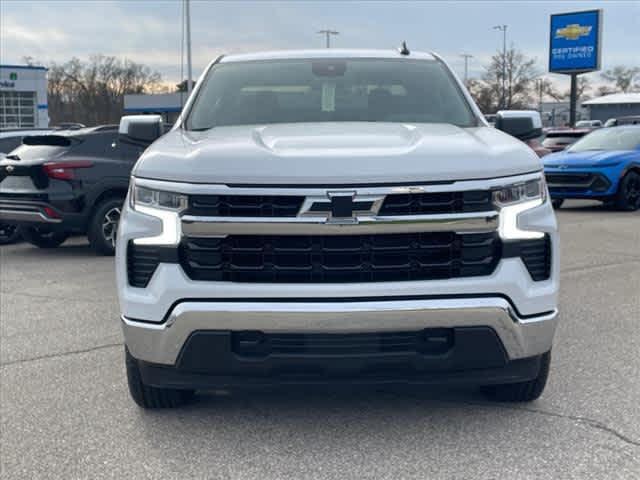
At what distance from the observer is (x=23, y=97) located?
65375 millimetres

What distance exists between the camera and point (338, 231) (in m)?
3.46

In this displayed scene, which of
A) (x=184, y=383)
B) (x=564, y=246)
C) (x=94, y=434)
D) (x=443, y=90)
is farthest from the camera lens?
(x=564, y=246)

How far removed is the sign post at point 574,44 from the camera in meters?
38.3

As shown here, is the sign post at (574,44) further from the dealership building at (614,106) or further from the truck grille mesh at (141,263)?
the dealership building at (614,106)

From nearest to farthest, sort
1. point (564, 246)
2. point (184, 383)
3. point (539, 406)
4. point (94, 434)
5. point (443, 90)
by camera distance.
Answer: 1. point (184, 383)
2. point (94, 434)
3. point (539, 406)
4. point (443, 90)
5. point (564, 246)

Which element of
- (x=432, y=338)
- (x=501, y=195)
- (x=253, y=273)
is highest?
(x=501, y=195)

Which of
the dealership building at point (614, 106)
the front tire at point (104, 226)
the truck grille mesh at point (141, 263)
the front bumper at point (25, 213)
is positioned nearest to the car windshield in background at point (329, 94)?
the truck grille mesh at point (141, 263)

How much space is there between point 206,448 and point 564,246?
768cm

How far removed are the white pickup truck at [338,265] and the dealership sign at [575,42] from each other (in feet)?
123

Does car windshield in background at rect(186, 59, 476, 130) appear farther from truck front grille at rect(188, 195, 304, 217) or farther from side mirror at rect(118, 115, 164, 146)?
truck front grille at rect(188, 195, 304, 217)

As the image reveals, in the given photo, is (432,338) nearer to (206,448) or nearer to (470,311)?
(470,311)

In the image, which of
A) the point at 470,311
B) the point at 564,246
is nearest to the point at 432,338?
the point at 470,311

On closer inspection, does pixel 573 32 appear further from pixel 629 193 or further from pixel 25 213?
pixel 25 213

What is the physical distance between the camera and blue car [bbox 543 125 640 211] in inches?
596
